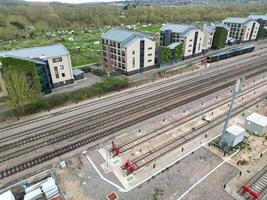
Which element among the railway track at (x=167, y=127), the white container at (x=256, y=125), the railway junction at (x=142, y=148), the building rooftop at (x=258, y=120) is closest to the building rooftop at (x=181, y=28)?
the railway junction at (x=142, y=148)

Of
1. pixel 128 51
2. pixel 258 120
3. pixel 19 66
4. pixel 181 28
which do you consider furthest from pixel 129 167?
pixel 181 28

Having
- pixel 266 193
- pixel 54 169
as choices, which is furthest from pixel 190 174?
pixel 54 169

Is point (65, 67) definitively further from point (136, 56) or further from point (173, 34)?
point (173, 34)

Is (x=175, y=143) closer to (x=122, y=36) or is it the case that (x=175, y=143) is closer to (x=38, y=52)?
(x=38, y=52)

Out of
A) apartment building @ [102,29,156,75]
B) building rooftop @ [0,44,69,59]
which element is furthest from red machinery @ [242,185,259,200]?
building rooftop @ [0,44,69,59]

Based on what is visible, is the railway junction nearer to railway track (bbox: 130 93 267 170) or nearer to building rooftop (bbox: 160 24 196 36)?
railway track (bbox: 130 93 267 170)

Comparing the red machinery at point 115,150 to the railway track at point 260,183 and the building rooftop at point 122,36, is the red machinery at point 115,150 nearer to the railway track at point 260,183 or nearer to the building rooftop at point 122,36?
the railway track at point 260,183
